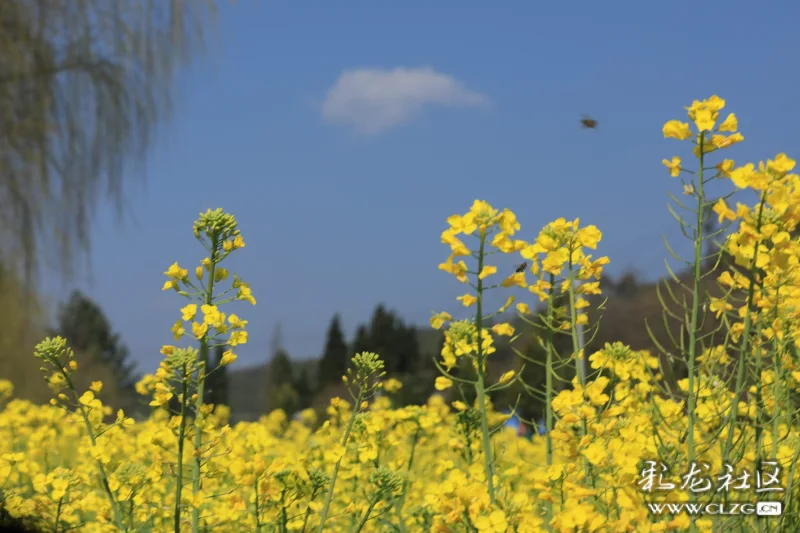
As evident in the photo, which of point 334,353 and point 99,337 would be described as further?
point 99,337

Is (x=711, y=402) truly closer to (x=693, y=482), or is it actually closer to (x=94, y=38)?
(x=693, y=482)

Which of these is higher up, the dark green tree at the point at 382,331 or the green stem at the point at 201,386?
the dark green tree at the point at 382,331

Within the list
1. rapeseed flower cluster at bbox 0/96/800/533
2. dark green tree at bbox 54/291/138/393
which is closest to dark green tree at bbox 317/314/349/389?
dark green tree at bbox 54/291/138/393

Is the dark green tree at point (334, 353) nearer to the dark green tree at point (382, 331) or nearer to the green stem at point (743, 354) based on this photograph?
the dark green tree at point (382, 331)

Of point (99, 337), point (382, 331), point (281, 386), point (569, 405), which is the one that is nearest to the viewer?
point (569, 405)

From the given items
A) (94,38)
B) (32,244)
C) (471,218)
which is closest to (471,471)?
(471,218)

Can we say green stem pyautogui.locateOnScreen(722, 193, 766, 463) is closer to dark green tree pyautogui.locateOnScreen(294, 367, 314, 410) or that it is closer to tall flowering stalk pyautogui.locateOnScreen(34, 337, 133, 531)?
tall flowering stalk pyautogui.locateOnScreen(34, 337, 133, 531)

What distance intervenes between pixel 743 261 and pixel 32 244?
7719mm

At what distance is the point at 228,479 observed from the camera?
12.2 feet

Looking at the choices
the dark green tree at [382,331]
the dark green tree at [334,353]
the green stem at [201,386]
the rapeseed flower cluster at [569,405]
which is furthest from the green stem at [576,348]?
the dark green tree at [334,353]

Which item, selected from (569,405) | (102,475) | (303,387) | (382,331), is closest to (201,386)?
(102,475)

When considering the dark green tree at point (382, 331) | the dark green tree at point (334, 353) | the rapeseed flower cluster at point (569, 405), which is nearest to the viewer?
the rapeseed flower cluster at point (569, 405)

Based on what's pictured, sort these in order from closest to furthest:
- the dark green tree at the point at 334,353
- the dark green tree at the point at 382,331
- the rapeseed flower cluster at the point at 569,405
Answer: the rapeseed flower cluster at the point at 569,405
the dark green tree at the point at 382,331
the dark green tree at the point at 334,353

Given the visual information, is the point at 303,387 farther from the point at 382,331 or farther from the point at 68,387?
the point at 68,387
